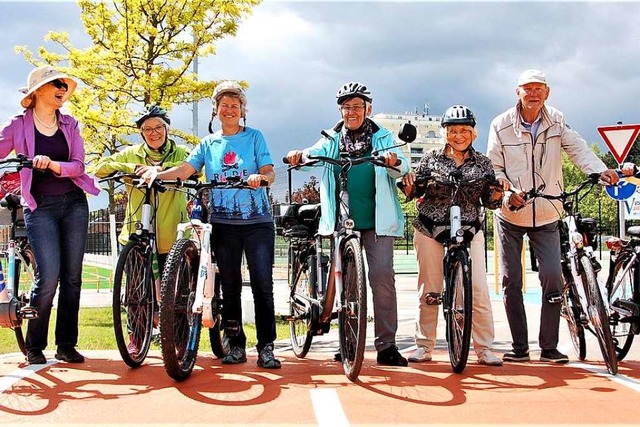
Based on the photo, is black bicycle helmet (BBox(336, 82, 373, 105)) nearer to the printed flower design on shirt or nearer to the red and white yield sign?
the printed flower design on shirt

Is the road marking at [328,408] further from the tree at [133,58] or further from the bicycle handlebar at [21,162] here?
the tree at [133,58]

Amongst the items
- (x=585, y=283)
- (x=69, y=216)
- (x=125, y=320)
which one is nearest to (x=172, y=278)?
(x=125, y=320)

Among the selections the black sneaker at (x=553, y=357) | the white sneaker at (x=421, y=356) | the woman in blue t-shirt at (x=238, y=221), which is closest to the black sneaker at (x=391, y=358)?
the white sneaker at (x=421, y=356)

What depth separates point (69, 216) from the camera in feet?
19.4

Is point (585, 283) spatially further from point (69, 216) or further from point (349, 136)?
point (69, 216)

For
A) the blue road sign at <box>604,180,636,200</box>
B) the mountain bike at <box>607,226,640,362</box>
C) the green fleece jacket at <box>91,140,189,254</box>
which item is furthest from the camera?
the blue road sign at <box>604,180,636,200</box>

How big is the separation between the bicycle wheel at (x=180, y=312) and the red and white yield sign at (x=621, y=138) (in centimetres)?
674

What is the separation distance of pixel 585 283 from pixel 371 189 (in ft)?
5.97

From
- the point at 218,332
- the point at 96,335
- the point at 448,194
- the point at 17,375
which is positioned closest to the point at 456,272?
the point at 448,194

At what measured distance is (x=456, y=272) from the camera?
5.70 metres

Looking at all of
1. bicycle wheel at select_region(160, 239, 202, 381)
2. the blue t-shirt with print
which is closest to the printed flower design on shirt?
A: the blue t-shirt with print

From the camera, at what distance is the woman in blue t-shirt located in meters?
6.00

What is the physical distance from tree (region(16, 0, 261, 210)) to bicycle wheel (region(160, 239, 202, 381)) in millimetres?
6758

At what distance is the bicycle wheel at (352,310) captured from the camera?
16.7ft
